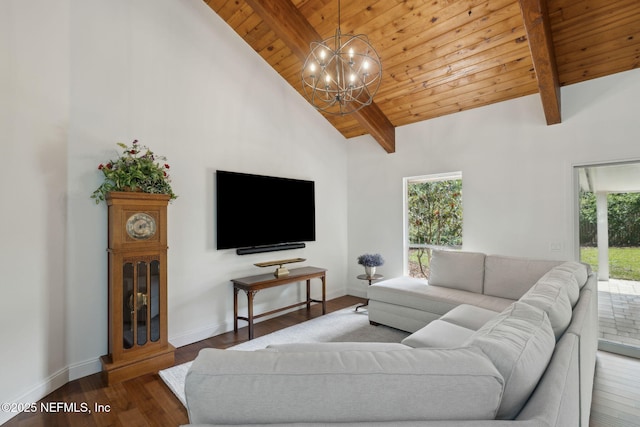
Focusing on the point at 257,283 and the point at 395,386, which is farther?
the point at 257,283

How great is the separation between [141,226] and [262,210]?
1.53 meters

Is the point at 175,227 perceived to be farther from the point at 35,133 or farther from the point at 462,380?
the point at 462,380

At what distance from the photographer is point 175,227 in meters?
3.28

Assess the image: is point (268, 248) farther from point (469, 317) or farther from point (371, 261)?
point (469, 317)

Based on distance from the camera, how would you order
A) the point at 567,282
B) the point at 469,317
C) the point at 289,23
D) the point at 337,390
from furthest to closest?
the point at 289,23 → the point at 469,317 → the point at 567,282 → the point at 337,390

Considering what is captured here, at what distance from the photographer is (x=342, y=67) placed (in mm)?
2447

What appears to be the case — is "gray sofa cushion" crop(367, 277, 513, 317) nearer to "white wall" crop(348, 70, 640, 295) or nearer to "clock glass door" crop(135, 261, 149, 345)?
"white wall" crop(348, 70, 640, 295)

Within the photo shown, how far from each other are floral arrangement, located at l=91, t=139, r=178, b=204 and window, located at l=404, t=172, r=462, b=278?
11.1ft

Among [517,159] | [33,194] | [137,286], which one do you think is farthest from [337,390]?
[517,159]

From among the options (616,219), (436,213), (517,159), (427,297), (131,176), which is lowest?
(427,297)

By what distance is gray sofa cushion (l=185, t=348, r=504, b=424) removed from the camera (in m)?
0.83

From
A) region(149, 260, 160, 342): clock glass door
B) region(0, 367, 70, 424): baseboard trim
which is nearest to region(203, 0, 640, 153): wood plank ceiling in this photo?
region(149, 260, 160, 342): clock glass door

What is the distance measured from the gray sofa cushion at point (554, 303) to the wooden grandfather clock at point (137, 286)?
2800 mm

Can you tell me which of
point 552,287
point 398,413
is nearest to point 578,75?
point 552,287
